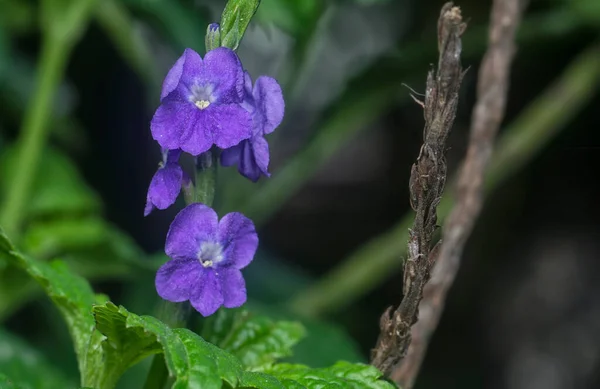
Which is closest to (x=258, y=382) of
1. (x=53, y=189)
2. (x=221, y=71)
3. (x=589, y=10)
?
(x=221, y=71)

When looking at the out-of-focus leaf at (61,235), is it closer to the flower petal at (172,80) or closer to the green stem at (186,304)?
the green stem at (186,304)

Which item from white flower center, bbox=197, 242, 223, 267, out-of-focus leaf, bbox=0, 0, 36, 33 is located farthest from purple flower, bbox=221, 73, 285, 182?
out-of-focus leaf, bbox=0, 0, 36, 33

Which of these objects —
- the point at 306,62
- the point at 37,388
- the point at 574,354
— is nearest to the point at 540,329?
the point at 574,354

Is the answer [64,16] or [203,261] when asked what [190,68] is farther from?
[64,16]

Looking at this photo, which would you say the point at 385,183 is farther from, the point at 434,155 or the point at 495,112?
the point at 434,155

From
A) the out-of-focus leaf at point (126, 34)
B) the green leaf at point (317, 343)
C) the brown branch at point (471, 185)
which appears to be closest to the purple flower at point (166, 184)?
the brown branch at point (471, 185)

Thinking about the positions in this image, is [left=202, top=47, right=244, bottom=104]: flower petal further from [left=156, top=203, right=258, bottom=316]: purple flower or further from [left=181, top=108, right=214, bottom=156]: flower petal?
[left=156, top=203, right=258, bottom=316]: purple flower

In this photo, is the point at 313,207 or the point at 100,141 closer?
the point at 100,141
